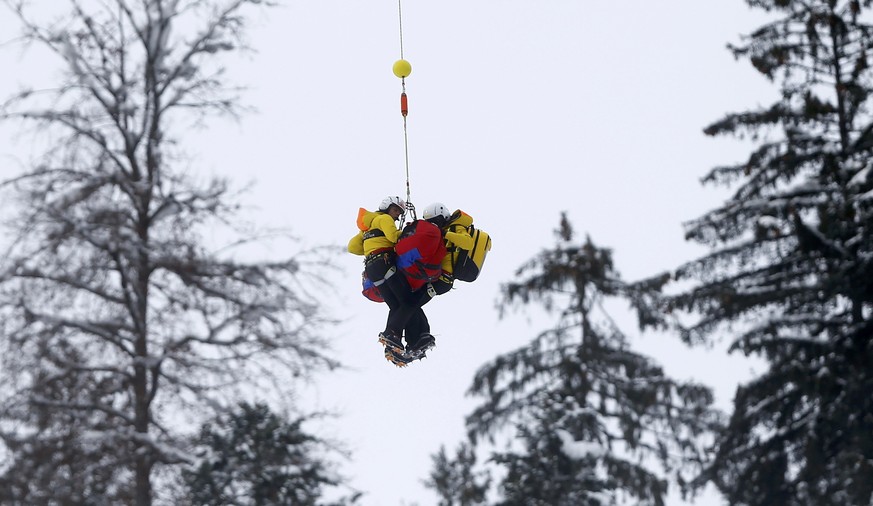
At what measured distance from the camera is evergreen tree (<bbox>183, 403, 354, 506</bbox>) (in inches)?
693

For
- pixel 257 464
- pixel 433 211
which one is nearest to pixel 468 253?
pixel 433 211

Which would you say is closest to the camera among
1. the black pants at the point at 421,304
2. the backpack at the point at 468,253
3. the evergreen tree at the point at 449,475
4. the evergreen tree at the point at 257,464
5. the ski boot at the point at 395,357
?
the backpack at the point at 468,253

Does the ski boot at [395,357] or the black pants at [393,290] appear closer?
the black pants at [393,290]

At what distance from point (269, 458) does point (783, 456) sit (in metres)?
8.07

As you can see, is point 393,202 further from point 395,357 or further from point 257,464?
point 257,464

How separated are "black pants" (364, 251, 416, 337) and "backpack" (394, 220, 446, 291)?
0.37 ft

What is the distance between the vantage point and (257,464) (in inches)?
703

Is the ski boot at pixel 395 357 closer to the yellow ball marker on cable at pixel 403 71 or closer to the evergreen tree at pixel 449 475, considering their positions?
the yellow ball marker on cable at pixel 403 71

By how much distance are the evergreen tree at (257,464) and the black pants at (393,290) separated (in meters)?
5.40

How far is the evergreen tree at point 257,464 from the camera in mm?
17609

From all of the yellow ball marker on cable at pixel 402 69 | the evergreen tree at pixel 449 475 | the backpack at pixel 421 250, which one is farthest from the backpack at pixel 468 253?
the evergreen tree at pixel 449 475

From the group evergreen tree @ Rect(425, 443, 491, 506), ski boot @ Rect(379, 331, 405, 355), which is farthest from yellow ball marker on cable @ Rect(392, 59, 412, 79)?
evergreen tree @ Rect(425, 443, 491, 506)

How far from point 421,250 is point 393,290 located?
778 millimetres

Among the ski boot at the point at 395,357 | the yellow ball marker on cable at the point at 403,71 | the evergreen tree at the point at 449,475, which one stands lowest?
the ski boot at the point at 395,357
